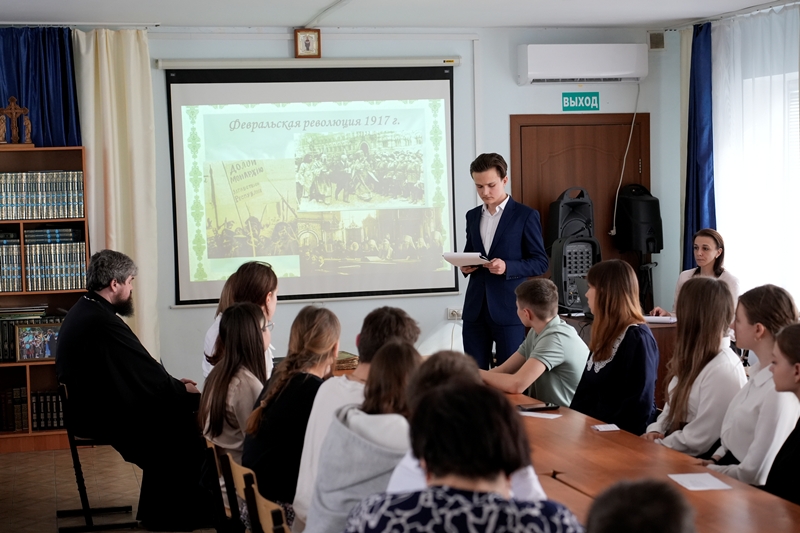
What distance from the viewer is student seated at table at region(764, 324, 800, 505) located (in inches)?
88.2

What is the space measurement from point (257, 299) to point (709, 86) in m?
4.22

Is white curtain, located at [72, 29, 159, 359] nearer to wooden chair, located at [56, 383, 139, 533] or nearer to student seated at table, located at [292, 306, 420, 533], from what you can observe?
wooden chair, located at [56, 383, 139, 533]

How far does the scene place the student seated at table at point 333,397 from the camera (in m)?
2.27

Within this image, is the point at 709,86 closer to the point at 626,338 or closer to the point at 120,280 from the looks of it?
the point at 626,338

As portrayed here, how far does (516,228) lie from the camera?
4.63 metres

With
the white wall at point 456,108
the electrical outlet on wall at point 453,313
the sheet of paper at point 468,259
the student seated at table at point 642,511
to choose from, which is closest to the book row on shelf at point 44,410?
the white wall at point 456,108

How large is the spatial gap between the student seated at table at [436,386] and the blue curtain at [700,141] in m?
4.90

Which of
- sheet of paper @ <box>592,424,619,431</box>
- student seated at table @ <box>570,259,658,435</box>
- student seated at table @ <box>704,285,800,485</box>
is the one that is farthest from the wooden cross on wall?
student seated at table @ <box>704,285,800,485</box>

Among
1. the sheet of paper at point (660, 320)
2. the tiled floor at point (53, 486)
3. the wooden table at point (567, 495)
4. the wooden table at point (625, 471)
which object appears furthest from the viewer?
the sheet of paper at point (660, 320)

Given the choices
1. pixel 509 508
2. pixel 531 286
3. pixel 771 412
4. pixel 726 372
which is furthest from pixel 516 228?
pixel 509 508

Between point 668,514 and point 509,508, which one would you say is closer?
point 668,514

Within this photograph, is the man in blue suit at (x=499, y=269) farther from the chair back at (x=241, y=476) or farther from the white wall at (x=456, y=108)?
the chair back at (x=241, y=476)

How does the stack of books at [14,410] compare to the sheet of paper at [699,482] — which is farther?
the stack of books at [14,410]

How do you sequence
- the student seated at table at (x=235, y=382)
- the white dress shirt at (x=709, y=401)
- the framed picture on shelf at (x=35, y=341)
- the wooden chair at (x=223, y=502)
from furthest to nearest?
the framed picture on shelf at (x=35, y=341)
the student seated at table at (x=235, y=382)
the white dress shirt at (x=709, y=401)
the wooden chair at (x=223, y=502)
